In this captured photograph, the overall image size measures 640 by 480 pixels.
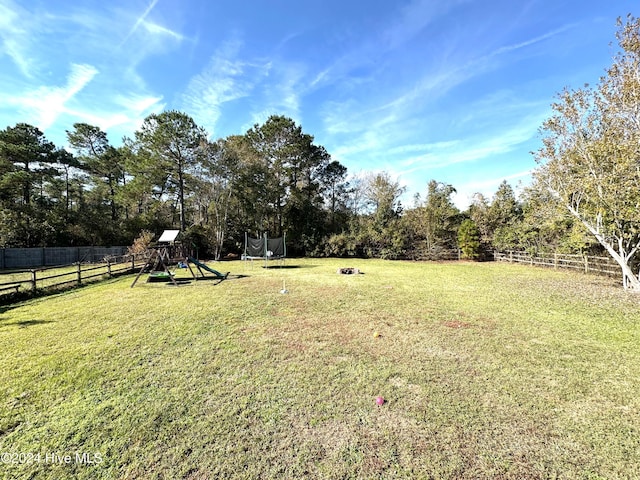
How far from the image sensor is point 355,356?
384 cm

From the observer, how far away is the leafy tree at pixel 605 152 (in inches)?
287

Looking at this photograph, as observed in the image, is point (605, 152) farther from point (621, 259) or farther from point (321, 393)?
point (321, 393)

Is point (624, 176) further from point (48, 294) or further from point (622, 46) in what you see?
point (48, 294)

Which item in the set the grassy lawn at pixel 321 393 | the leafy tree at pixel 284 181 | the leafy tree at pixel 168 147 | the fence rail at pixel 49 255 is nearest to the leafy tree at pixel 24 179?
the fence rail at pixel 49 255

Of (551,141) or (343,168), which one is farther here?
(343,168)

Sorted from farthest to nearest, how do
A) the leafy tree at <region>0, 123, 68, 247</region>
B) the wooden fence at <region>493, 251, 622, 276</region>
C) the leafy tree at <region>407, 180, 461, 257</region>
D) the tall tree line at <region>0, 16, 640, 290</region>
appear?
1. the leafy tree at <region>407, 180, 461, 257</region>
2. the tall tree line at <region>0, 16, 640, 290</region>
3. the leafy tree at <region>0, 123, 68, 247</region>
4. the wooden fence at <region>493, 251, 622, 276</region>

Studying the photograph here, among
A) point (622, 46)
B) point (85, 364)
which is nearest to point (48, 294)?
point (85, 364)

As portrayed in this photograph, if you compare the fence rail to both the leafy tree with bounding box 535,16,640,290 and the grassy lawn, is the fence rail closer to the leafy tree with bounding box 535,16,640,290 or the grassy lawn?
the grassy lawn

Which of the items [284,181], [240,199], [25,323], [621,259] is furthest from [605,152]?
[240,199]

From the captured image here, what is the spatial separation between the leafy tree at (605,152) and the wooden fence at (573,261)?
257cm

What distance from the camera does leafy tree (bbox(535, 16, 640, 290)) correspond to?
23.9ft

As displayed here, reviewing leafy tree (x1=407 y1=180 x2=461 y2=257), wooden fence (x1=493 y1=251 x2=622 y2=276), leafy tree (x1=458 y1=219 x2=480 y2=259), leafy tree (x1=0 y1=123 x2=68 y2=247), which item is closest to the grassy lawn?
wooden fence (x1=493 y1=251 x2=622 y2=276)

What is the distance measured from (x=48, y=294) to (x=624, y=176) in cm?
1626

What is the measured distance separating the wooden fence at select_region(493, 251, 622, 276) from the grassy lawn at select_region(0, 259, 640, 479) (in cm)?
656
